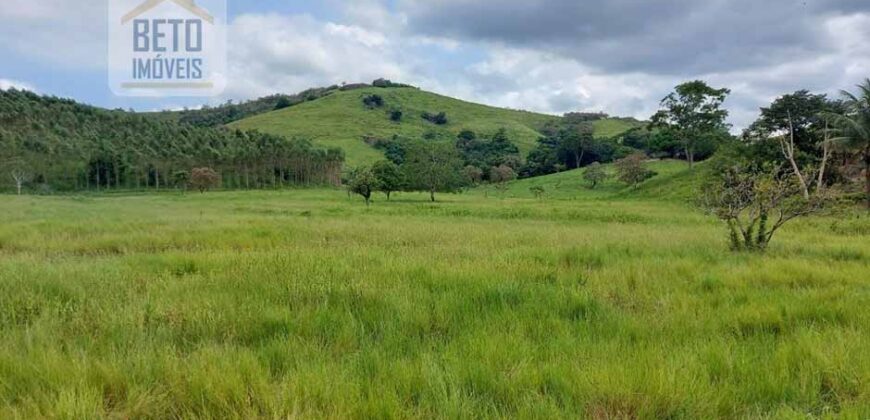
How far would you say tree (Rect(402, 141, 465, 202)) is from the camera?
196 ft

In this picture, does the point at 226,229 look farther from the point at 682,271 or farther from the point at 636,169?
the point at 636,169

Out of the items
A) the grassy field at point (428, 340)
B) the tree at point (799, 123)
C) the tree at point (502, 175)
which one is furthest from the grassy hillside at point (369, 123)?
the grassy field at point (428, 340)

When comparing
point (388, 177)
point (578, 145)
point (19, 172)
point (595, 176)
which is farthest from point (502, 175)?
point (19, 172)

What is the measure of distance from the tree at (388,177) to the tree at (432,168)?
141 centimetres

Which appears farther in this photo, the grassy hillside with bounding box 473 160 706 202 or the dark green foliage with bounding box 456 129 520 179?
the dark green foliage with bounding box 456 129 520 179

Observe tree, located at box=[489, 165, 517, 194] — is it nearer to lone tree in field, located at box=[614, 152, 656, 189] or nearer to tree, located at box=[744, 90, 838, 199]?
lone tree in field, located at box=[614, 152, 656, 189]

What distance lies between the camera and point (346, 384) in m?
3.29

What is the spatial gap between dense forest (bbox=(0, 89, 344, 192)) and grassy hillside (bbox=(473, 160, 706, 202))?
40.0m

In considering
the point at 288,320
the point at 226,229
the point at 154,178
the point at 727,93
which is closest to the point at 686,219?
the point at 226,229

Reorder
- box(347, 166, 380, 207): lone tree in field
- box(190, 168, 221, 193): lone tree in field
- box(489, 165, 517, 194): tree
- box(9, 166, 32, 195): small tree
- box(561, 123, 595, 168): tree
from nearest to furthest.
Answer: box(347, 166, 380, 207): lone tree in field < box(9, 166, 32, 195): small tree < box(190, 168, 221, 193): lone tree in field < box(489, 165, 517, 194): tree < box(561, 123, 595, 168): tree

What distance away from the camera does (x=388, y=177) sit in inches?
2247

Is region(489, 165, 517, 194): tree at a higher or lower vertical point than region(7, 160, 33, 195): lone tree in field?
higher

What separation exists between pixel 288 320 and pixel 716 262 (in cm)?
832

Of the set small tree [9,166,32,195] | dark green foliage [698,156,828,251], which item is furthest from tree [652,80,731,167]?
small tree [9,166,32,195]
